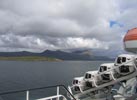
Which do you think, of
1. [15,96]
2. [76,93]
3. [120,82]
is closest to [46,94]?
[15,96]

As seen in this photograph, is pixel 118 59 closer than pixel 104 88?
Yes

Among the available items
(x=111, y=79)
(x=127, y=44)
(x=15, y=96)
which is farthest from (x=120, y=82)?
(x=15, y=96)

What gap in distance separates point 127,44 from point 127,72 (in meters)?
4.55

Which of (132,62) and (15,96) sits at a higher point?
(132,62)

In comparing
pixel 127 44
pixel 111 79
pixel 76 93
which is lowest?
pixel 76 93

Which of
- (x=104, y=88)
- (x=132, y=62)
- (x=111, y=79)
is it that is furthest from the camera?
(x=104, y=88)

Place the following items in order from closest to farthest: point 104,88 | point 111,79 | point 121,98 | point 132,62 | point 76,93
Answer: point 121,98, point 132,62, point 111,79, point 104,88, point 76,93

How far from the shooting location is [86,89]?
2138cm

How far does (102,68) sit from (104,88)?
1.71 meters

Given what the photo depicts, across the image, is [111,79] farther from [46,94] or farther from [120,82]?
[46,94]

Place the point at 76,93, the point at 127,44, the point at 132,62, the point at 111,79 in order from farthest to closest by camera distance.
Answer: the point at 76,93 → the point at 111,79 → the point at 132,62 → the point at 127,44

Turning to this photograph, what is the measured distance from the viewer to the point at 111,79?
61.8ft

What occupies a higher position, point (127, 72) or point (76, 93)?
point (127, 72)

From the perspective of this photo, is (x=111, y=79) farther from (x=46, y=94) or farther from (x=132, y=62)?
(x=46, y=94)
